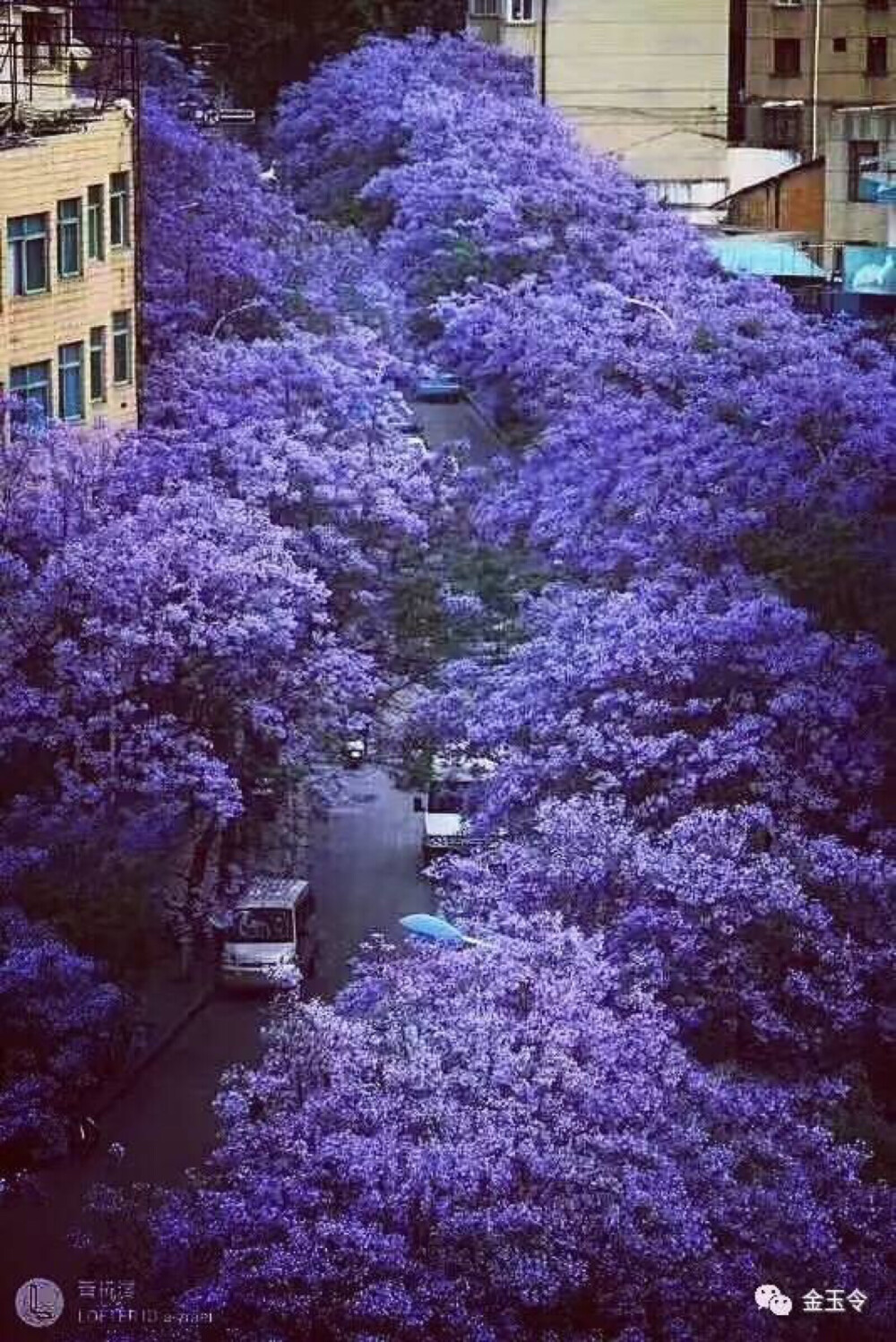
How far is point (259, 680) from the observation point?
8.84 metres

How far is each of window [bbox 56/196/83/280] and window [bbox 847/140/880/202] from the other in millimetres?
1975

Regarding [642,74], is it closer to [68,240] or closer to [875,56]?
[875,56]

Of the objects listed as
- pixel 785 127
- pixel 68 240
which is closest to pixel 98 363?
pixel 68 240

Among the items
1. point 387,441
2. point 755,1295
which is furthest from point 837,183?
point 755,1295

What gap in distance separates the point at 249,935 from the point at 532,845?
61cm

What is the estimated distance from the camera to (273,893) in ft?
26.7

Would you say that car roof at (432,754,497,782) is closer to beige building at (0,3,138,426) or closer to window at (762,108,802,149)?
beige building at (0,3,138,426)

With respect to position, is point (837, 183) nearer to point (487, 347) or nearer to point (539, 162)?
point (487, 347)

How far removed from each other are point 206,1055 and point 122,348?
307 centimetres

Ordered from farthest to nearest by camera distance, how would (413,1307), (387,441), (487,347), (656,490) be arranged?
(487,347) < (387,441) < (656,490) < (413,1307)

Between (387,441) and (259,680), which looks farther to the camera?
(387,441)

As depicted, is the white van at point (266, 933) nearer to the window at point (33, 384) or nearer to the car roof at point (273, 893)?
the car roof at point (273, 893)

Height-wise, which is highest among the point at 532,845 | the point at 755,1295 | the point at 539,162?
the point at 539,162

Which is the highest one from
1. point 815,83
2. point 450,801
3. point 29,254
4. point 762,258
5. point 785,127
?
point 815,83
